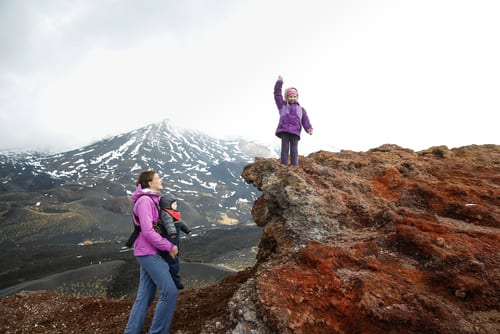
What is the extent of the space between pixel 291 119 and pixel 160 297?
5840mm

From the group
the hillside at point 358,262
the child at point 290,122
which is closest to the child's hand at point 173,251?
the hillside at point 358,262

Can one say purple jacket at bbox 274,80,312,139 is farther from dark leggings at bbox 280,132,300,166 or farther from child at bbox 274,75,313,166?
dark leggings at bbox 280,132,300,166

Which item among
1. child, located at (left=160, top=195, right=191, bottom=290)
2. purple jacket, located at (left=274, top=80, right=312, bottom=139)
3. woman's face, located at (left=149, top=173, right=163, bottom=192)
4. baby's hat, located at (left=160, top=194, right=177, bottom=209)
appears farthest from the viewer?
purple jacket, located at (left=274, top=80, right=312, bottom=139)

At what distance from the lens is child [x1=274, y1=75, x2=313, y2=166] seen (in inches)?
333

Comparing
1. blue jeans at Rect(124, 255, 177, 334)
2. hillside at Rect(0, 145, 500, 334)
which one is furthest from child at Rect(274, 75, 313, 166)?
blue jeans at Rect(124, 255, 177, 334)

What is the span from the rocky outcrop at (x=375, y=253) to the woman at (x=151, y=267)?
3.73 ft

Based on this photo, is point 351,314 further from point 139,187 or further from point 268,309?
point 139,187

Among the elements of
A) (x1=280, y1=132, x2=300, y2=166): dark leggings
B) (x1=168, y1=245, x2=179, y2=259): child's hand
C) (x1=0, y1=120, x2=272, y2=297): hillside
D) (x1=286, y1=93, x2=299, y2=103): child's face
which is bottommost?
(x1=0, y1=120, x2=272, y2=297): hillside

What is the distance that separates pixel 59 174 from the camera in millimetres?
189000

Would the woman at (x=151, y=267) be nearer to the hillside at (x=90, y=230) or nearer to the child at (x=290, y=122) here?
the child at (x=290, y=122)

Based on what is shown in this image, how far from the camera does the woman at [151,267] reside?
4.63 m

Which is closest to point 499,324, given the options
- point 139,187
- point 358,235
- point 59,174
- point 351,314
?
point 351,314

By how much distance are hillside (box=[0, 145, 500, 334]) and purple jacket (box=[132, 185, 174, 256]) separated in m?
1.52

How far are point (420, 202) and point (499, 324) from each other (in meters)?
4.32
